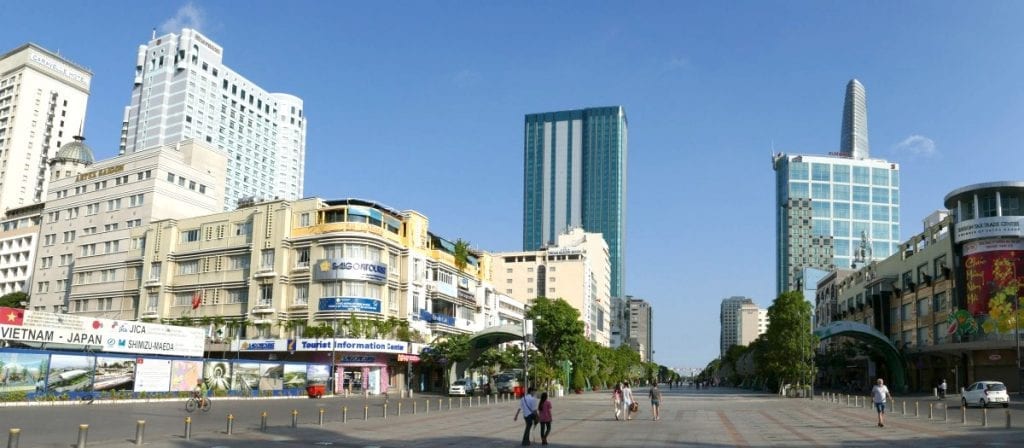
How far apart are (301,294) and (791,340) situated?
160 ft

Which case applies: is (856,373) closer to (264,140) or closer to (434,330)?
(434,330)

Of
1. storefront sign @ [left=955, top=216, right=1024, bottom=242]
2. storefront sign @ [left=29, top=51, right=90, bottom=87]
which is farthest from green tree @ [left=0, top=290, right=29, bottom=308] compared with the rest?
storefront sign @ [left=955, top=216, right=1024, bottom=242]

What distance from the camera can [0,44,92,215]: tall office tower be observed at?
150750 millimetres

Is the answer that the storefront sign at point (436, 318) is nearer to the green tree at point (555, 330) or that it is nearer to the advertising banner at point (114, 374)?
the green tree at point (555, 330)

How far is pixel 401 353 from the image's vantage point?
7444 centimetres

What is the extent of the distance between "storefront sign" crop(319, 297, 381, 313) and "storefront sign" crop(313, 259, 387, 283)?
1.94 metres

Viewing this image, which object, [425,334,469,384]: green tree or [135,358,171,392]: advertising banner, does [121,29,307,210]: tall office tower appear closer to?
[425,334,469,384]: green tree

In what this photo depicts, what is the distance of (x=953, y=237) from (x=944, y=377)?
613 inches

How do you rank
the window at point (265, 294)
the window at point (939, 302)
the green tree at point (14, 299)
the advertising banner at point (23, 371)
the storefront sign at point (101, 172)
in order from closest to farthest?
the advertising banner at point (23, 371), the window at point (265, 294), the window at point (939, 302), the storefront sign at point (101, 172), the green tree at point (14, 299)

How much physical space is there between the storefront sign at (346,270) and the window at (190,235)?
1900cm

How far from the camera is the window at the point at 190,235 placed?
85.2 m

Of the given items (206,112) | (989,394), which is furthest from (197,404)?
(206,112)

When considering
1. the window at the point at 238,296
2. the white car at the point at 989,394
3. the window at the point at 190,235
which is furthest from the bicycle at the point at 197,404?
the window at the point at 190,235

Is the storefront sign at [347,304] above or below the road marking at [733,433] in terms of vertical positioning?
above
